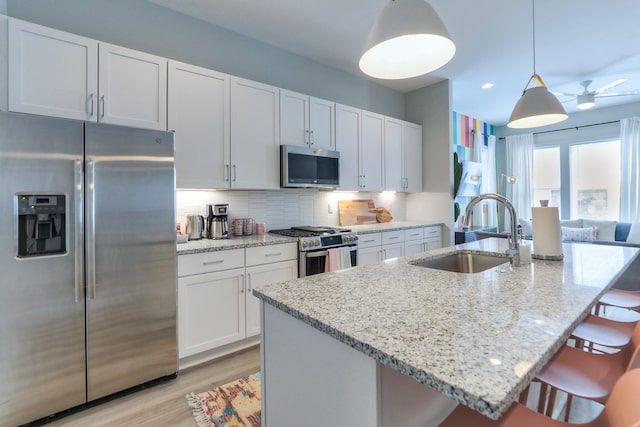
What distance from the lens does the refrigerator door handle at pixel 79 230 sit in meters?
1.78

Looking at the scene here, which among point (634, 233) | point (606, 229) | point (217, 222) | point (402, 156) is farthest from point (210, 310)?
point (634, 233)

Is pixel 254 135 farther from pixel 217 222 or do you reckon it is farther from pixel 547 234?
pixel 547 234

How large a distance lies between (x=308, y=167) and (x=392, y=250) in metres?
1.40

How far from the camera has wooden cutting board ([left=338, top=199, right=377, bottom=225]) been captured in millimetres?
3947

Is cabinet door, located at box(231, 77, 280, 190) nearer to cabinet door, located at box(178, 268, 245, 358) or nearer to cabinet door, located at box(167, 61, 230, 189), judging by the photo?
cabinet door, located at box(167, 61, 230, 189)

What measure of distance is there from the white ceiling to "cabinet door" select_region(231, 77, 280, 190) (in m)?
0.64

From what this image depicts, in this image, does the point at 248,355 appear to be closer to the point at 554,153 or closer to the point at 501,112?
the point at 501,112

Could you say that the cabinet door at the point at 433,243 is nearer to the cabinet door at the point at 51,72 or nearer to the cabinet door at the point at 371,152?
the cabinet door at the point at 371,152

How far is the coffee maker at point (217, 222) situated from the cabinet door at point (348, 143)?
1439mm

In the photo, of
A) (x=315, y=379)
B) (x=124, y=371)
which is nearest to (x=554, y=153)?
(x=315, y=379)

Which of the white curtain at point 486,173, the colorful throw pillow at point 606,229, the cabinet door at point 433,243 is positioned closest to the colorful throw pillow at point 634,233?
the colorful throw pillow at point 606,229

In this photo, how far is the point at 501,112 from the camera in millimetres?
5773

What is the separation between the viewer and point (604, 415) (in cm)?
88

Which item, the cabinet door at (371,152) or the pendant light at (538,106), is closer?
the pendant light at (538,106)
